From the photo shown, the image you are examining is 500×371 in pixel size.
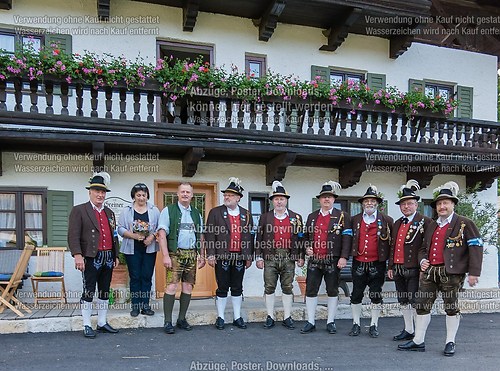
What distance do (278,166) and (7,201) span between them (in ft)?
16.4

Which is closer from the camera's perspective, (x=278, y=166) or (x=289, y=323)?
(x=289, y=323)

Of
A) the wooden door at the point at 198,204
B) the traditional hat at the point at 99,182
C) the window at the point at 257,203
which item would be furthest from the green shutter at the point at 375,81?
the traditional hat at the point at 99,182

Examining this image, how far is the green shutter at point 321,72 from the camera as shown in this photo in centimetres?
989

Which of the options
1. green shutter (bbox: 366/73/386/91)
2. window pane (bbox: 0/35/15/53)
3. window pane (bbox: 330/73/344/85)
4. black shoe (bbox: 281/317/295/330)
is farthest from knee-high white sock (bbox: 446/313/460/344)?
window pane (bbox: 0/35/15/53)

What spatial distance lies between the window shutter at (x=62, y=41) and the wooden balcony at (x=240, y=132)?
84 centimetres

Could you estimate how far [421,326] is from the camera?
559cm

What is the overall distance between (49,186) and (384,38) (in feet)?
26.3

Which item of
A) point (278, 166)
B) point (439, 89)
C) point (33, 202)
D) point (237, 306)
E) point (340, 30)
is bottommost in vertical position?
point (237, 306)

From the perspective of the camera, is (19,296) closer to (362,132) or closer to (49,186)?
(49,186)

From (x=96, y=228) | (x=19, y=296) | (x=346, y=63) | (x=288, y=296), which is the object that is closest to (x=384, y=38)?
(x=346, y=63)

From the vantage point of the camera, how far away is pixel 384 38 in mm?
10523

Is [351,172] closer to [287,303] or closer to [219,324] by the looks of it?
[287,303]

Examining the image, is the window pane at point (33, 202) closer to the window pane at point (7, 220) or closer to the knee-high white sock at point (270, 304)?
the window pane at point (7, 220)

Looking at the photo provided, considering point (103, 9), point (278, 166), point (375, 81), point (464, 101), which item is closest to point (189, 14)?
point (103, 9)
